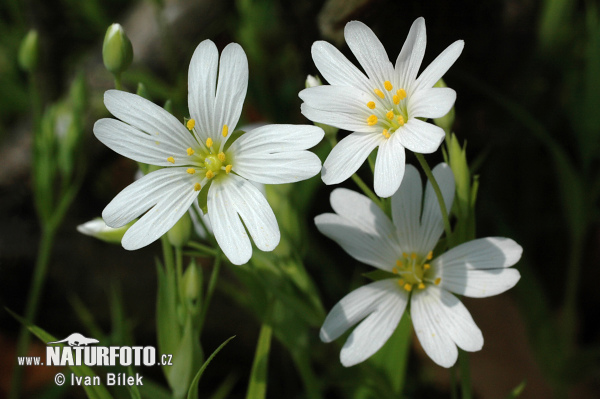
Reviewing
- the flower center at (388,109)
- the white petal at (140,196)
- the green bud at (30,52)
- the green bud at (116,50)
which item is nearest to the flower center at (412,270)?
the flower center at (388,109)

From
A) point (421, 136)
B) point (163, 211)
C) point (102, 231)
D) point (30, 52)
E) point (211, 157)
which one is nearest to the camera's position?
point (421, 136)

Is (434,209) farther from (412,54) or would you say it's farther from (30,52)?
(30,52)

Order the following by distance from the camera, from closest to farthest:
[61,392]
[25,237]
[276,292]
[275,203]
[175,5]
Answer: [276,292], [275,203], [61,392], [25,237], [175,5]

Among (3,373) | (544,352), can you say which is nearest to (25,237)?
(3,373)

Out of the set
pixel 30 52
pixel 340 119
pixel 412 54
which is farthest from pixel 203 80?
pixel 30 52

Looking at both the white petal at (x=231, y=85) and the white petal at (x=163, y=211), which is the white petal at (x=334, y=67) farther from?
the white petal at (x=163, y=211)

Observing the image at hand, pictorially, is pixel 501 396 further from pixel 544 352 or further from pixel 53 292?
pixel 53 292

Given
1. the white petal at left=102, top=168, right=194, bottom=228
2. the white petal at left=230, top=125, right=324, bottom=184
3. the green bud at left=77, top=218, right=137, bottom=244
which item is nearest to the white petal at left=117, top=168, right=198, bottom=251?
the white petal at left=102, top=168, right=194, bottom=228
